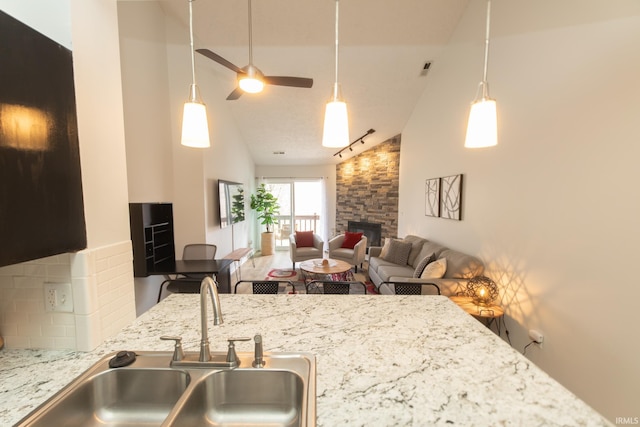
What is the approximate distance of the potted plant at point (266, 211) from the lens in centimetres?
661

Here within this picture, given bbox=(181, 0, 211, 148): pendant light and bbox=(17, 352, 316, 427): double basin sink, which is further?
bbox=(181, 0, 211, 148): pendant light

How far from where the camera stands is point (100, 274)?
101 cm

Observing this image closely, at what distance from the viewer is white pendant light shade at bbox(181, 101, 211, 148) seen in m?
1.13

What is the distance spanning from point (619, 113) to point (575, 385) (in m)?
1.78

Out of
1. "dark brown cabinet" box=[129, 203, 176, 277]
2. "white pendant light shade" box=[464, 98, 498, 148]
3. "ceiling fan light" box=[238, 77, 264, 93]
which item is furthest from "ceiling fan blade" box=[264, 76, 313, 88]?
"dark brown cabinet" box=[129, 203, 176, 277]

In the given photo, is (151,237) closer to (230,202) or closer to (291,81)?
(230,202)

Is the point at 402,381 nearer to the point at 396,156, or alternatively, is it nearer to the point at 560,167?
the point at 560,167

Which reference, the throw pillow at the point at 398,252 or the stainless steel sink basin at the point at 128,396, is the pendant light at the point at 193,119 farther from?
the throw pillow at the point at 398,252

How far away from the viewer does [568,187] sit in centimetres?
180

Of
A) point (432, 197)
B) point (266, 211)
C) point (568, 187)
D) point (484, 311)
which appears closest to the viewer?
point (568, 187)

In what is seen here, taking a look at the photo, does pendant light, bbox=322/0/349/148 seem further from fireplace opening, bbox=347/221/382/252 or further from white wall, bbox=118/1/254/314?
fireplace opening, bbox=347/221/382/252

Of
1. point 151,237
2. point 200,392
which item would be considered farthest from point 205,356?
point 151,237

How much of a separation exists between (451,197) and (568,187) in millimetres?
1640

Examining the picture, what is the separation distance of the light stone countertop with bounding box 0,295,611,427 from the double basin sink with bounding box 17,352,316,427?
83 mm
